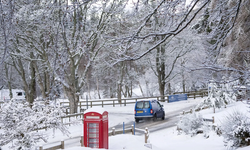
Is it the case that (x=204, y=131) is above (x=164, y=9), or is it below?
below

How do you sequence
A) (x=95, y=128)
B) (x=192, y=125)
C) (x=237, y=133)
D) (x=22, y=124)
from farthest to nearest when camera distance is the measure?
1. (x=192, y=125)
2. (x=237, y=133)
3. (x=95, y=128)
4. (x=22, y=124)

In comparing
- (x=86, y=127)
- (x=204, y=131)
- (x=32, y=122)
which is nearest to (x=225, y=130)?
(x=204, y=131)

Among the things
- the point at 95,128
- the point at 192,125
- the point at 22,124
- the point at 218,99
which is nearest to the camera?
the point at 22,124

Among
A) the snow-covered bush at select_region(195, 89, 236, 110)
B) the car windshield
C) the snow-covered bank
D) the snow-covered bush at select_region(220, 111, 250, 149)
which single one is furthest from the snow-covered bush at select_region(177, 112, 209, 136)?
the snow-covered bush at select_region(195, 89, 236, 110)

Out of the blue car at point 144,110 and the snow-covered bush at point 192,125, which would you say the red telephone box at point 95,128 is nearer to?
the snow-covered bush at point 192,125

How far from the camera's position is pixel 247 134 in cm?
816

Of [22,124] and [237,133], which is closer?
[22,124]

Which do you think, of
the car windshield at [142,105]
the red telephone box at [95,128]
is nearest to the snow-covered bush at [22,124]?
the red telephone box at [95,128]

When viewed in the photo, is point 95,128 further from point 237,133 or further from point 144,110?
point 144,110

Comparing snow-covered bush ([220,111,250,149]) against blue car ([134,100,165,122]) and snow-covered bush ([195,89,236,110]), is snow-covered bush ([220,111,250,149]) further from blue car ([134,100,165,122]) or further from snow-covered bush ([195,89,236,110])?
snow-covered bush ([195,89,236,110])

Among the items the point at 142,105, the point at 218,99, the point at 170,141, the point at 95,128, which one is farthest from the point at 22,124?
the point at 218,99

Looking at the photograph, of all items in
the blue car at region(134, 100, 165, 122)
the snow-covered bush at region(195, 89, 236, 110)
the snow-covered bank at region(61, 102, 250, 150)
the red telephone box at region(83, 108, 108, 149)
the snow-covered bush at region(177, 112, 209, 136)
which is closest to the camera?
the red telephone box at region(83, 108, 108, 149)

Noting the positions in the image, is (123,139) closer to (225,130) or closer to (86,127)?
(86,127)

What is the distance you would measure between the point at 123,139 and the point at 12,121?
435cm
